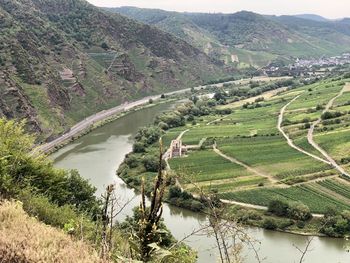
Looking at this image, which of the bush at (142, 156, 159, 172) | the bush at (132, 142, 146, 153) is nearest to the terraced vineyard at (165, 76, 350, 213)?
the bush at (142, 156, 159, 172)

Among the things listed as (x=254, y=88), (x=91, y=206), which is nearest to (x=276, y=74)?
(x=254, y=88)

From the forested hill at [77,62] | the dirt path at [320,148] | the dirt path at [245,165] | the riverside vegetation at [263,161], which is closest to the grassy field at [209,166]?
the riverside vegetation at [263,161]

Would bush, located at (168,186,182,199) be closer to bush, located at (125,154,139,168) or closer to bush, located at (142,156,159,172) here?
bush, located at (142,156,159,172)

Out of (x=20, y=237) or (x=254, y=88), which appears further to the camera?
(x=254, y=88)

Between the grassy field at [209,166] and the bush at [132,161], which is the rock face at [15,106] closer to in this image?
the bush at [132,161]

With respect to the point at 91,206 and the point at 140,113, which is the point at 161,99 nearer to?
the point at 140,113
